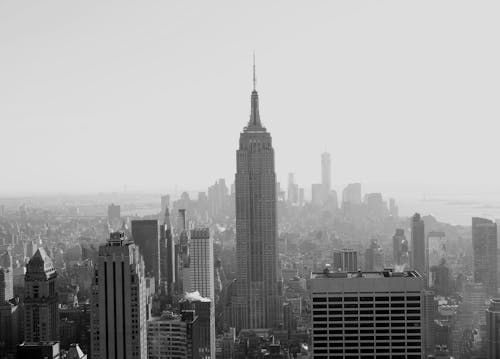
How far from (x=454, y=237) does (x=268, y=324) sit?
214 inches

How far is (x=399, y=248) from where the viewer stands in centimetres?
1986

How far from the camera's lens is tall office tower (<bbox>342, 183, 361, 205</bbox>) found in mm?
20172

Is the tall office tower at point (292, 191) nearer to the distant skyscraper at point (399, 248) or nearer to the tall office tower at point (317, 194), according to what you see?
the tall office tower at point (317, 194)

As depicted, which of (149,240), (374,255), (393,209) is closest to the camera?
(149,240)

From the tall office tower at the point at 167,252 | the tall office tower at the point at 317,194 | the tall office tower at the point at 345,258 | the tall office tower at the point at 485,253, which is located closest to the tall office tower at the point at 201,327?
the tall office tower at the point at 167,252

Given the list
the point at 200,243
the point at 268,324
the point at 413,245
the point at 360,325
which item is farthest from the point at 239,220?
the point at 360,325

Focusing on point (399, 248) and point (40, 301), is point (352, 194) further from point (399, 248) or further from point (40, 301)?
point (40, 301)

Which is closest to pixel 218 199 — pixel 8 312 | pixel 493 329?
pixel 8 312

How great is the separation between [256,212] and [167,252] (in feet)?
19.2

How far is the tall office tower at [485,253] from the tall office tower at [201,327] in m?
5.80

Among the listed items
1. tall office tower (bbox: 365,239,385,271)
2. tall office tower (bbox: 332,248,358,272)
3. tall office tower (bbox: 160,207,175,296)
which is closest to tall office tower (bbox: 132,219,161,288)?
tall office tower (bbox: 160,207,175,296)

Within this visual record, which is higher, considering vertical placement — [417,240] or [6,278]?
[417,240]

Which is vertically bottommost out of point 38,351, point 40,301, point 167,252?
point 38,351

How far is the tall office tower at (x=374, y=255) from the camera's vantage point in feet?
57.0
